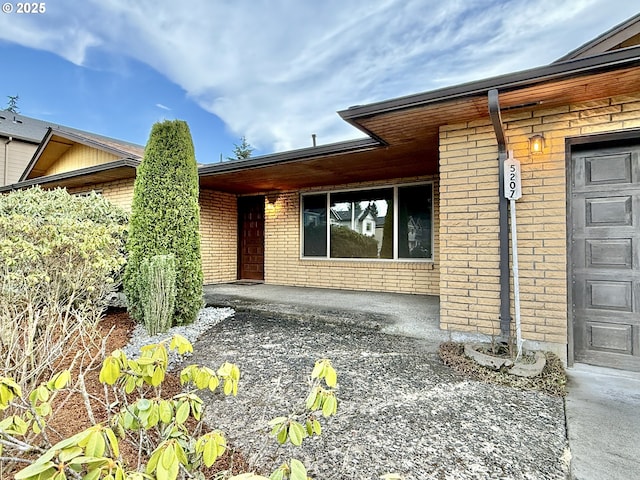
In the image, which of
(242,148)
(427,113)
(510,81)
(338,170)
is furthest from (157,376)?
→ (242,148)

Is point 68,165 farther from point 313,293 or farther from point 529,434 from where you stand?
point 529,434

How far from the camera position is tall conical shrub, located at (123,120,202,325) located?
4680mm

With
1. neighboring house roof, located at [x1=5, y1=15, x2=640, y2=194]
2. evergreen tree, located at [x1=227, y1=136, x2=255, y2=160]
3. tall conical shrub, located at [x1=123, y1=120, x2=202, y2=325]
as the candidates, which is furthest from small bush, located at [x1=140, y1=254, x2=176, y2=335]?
evergreen tree, located at [x1=227, y1=136, x2=255, y2=160]

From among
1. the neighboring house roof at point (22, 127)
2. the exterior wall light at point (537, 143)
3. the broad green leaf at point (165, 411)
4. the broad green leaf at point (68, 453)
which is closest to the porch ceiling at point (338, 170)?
the exterior wall light at point (537, 143)

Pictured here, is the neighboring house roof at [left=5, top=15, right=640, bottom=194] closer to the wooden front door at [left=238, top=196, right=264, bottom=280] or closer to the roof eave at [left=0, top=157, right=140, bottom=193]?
the roof eave at [left=0, top=157, right=140, bottom=193]

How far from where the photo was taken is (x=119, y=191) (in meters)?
8.34

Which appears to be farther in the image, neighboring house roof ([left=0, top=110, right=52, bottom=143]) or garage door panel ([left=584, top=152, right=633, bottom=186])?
neighboring house roof ([left=0, top=110, right=52, bottom=143])

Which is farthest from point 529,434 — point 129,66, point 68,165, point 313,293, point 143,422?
point 129,66

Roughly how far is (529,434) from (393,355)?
151 centimetres

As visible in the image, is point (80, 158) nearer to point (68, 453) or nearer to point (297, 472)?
point (68, 453)

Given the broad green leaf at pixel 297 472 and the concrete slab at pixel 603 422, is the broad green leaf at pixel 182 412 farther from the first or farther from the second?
the concrete slab at pixel 603 422

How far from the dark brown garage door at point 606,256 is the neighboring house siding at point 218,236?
7626mm

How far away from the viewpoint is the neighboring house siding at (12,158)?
570 inches

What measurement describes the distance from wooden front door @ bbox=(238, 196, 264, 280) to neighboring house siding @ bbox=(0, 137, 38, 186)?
11.8 metres
